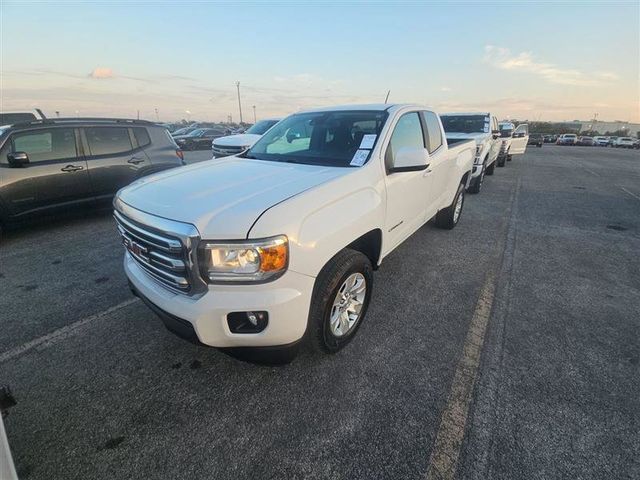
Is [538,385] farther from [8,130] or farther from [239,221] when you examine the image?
[8,130]

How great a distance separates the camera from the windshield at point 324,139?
9.66ft

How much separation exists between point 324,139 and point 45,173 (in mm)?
4609

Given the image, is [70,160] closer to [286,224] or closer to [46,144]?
[46,144]

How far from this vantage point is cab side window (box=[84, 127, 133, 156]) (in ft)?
18.5

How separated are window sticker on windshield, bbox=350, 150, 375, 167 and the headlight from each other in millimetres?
1152

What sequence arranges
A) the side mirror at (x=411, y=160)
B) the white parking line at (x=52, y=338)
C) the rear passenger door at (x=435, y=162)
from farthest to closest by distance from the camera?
1. the rear passenger door at (x=435, y=162)
2. the side mirror at (x=411, y=160)
3. the white parking line at (x=52, y=338)

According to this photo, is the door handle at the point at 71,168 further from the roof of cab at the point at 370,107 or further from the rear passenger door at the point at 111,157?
the roof of cab at the point at 370,107

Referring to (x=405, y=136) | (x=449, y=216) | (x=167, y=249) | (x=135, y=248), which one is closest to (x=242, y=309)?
(x=167, y=249)

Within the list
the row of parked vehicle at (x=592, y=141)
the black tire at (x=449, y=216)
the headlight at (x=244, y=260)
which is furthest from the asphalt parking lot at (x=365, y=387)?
the row of parked vehicle at (x=592, y=141)

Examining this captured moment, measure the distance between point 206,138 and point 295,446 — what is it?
949 inches

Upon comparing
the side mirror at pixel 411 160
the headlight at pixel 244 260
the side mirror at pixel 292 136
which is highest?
the side mirror at pixel 292 136

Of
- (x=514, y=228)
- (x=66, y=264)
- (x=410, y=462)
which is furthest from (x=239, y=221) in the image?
(x=514, y=228)

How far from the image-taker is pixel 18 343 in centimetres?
279

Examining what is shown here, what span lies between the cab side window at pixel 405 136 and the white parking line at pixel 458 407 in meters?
1.65
